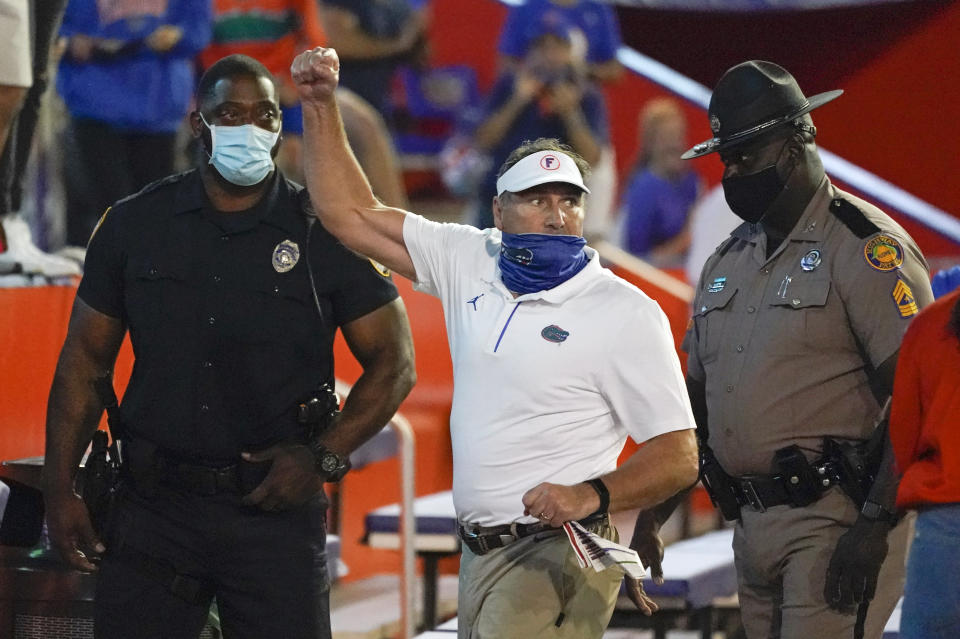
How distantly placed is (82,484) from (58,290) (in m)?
1.19

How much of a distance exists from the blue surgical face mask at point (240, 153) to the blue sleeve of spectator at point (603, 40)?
213 inches

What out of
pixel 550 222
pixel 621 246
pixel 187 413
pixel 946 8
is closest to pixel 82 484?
pixel 187 413

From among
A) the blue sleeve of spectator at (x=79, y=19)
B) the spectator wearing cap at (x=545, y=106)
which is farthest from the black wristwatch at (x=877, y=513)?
the spectator wearing cap at (x=545, y=106)

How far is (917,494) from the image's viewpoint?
3113 millimetres

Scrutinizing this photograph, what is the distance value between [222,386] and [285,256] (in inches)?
13.9

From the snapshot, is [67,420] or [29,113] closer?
[67,420]

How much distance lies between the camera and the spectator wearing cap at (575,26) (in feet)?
28.2

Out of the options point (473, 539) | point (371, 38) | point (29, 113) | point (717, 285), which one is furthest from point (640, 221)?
point (473, 539)

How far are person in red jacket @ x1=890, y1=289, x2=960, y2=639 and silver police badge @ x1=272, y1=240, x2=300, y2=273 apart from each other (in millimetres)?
1464

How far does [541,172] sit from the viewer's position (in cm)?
344

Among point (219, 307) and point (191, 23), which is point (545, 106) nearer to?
point (191, 23)

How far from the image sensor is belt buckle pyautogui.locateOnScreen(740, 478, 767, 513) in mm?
3771

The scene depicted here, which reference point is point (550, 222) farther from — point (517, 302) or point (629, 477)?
point (629, 477)

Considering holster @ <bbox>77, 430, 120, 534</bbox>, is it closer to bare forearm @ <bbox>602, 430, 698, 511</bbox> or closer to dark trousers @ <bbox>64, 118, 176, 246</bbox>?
bare forearm @ <bbox>602, 430, 698, 511</bbox>
